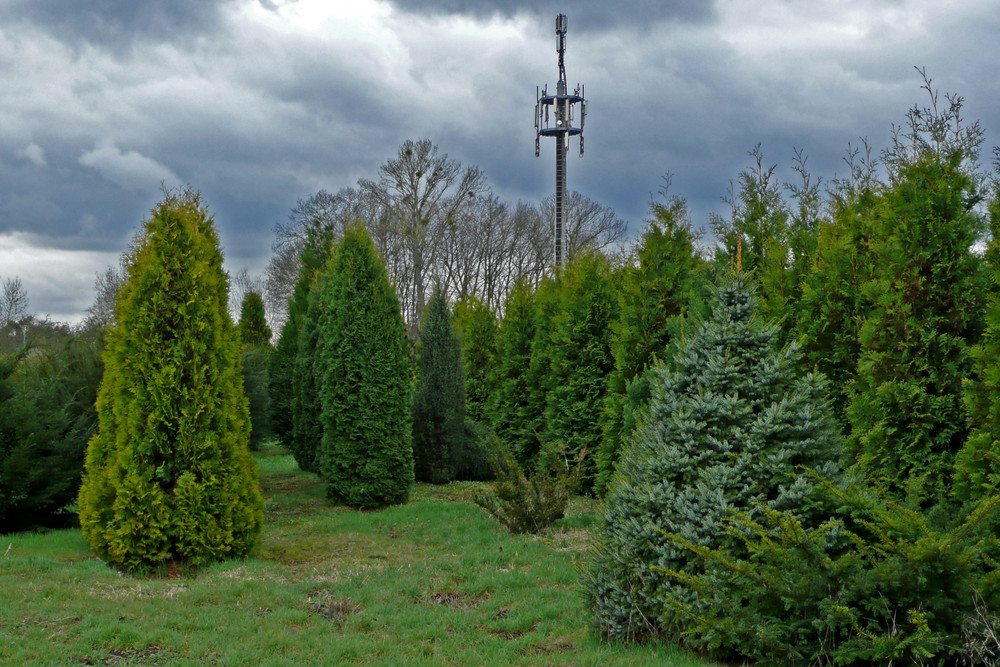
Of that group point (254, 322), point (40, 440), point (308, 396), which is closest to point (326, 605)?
point (40, 440)

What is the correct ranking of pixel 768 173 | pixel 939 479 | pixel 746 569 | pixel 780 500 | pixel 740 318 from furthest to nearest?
pixel 768 173
pixel 939 479
pixel 740 318
pixel 780 500
pixel 746 569

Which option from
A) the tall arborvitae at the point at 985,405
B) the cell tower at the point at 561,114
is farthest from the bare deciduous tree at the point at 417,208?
the tall arborvitae at the point at 985,405

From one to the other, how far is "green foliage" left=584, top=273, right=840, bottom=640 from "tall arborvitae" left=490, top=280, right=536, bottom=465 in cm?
835

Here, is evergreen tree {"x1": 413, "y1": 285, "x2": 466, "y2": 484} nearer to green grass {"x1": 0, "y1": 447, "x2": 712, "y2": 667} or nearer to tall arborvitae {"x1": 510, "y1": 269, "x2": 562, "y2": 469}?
tall arborvitae {"x1": 510, "y1": 269, "x2": 562, "y2": 469}

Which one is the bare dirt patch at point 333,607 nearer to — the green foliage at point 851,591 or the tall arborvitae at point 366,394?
the green foliage at point 851,591

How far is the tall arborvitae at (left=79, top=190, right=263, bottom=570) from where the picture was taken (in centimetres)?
669

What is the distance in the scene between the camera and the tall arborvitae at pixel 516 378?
13305 millimetres

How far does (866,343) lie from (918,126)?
2.22 meters

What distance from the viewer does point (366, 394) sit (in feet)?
34.4

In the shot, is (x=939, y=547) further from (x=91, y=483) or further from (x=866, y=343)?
(x=91, y=483)

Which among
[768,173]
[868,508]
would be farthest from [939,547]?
[768,173]

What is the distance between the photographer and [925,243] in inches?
225

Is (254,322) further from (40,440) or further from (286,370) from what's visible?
(40,440)

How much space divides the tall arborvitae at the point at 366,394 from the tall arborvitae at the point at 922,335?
6552 mm
